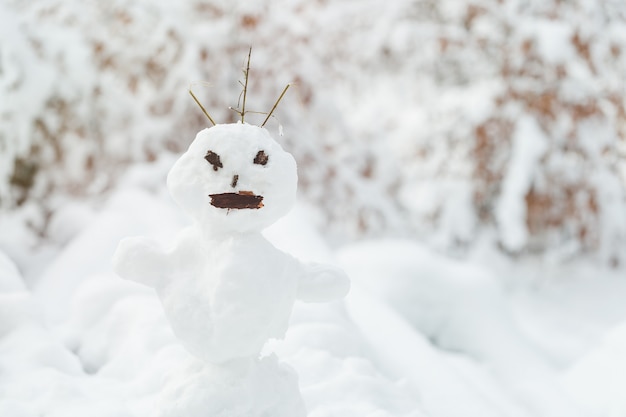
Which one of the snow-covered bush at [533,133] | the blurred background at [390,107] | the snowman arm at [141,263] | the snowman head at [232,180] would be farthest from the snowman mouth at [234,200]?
the snow-covered bush at [533,133]

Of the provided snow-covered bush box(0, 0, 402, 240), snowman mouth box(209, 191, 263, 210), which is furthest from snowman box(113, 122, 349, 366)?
snow-covered bush box(0, 0, 402, 240)

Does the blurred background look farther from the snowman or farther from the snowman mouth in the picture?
the snowman mouth

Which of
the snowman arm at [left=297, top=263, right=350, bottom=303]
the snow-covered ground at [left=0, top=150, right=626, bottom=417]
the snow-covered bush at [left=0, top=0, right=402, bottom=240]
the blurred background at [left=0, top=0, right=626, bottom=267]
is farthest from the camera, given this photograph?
the blurred background at [left=0, top=0, right=626, bottom=267]

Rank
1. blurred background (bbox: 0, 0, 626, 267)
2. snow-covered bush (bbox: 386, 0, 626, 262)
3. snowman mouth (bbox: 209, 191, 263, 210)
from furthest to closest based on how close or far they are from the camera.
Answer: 1. snow-covered bush (bbox: 386, 0, 626, 262)
2. blurred background (bbox: 0, 0, 626, 267)
3. snowman mouth (bbox: 209, 191, 263, 210)

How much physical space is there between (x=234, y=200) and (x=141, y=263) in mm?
244

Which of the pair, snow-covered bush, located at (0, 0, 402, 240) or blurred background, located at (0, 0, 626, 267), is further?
blurred background, located at (0, 0, 626, 267)

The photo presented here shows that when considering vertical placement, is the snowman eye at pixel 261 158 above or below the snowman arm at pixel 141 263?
above

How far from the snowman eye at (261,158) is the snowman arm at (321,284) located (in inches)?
9.9

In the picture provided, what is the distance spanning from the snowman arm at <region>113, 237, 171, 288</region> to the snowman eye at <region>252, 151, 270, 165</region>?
0.92 feet

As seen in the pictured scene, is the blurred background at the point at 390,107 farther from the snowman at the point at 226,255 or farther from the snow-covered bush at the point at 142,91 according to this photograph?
the snowman at the point at 226,255

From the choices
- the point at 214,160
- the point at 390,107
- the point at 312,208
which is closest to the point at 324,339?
the point at 214,160

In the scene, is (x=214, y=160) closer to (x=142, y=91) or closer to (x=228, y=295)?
(x=228, y=295)

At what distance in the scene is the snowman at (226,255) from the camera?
117cm

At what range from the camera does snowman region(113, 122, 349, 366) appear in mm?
1171
